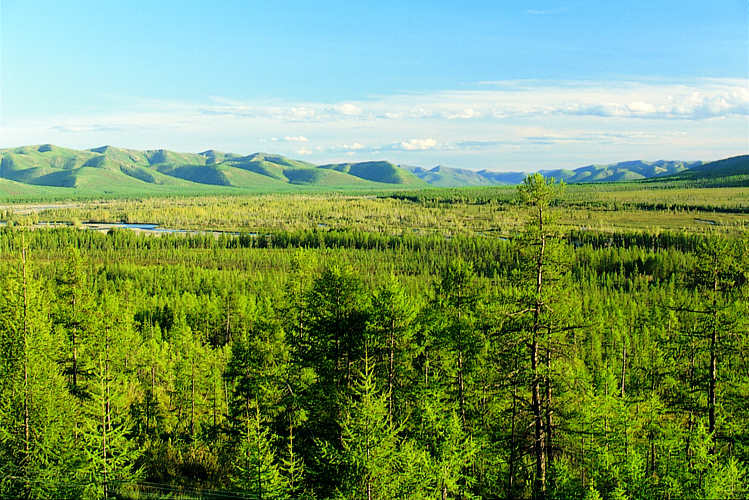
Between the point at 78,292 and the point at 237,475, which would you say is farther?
the point at 78,292

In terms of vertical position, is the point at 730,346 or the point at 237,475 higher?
the point at 730,346

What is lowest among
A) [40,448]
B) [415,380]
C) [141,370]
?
[141,370]

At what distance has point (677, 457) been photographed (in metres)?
21.4

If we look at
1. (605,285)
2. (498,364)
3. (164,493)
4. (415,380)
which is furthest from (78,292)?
Result: (605,285)

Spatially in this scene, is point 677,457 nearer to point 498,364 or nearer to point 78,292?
point 498,364

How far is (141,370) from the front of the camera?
51.1 meters

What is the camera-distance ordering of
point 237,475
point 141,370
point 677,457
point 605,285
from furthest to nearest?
point 605,285 < point 141,370 < point 237,475 < point 677,457

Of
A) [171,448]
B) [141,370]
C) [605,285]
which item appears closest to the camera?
[171,448]

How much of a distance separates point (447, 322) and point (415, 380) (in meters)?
2.81

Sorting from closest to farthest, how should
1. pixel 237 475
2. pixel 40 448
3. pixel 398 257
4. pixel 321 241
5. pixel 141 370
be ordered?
pixel 40 448 < pixel 237 475 < pixel 141 370 < pixel 398 257 < pixel 321 241

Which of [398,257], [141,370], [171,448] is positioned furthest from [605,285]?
[171,448]

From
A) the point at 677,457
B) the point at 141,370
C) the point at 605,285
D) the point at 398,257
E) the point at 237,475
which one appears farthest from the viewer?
the point at 398,257

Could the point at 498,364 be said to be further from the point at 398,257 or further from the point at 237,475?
the point at 398,257

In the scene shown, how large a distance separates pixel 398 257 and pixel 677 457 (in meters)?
116
